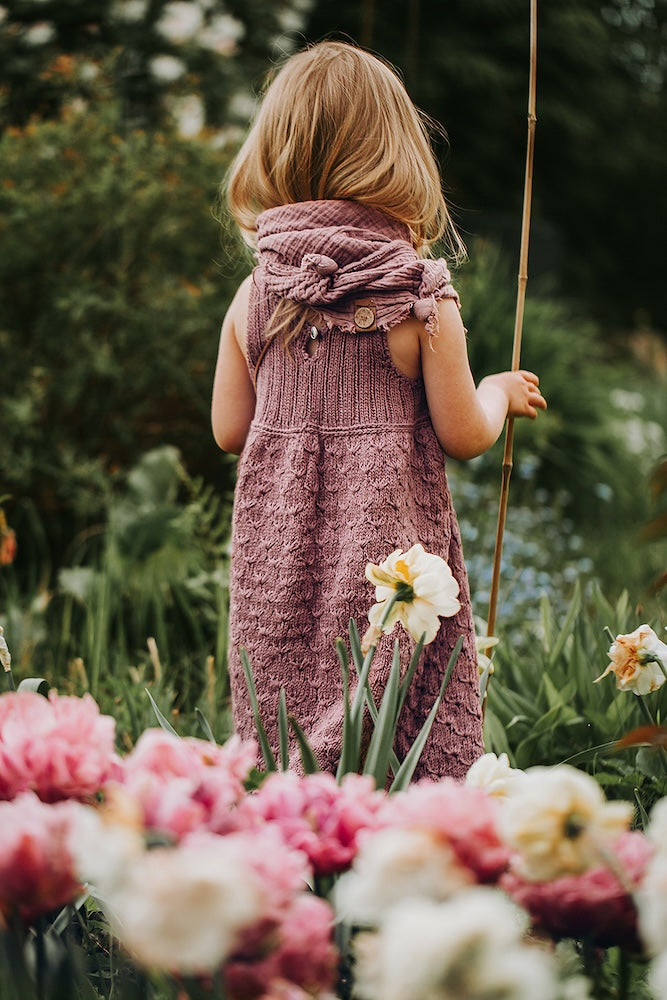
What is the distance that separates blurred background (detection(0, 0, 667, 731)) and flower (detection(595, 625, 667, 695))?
41.8 inches

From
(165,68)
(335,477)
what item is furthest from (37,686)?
(165,68)

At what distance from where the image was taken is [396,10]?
778 cm

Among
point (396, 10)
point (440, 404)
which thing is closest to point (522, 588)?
point (440, 404)

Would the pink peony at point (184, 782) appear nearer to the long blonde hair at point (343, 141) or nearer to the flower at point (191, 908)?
the flower at point (191, 908)

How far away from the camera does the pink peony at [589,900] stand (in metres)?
0.81

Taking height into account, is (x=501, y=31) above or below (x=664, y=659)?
above

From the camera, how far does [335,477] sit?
1.77m

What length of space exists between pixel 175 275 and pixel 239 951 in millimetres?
3659

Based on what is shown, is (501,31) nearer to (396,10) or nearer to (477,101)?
(477,101)

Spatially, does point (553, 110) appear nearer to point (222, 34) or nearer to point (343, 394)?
point (222, 34)

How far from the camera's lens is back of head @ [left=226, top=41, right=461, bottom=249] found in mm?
1733

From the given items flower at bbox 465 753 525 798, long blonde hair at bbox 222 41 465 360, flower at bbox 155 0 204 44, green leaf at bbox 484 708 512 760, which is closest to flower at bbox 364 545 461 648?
flower at bbox 465 753 525 798

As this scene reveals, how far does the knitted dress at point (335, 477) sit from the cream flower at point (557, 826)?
94cm

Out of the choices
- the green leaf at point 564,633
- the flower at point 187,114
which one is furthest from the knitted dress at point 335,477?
the flower at point 187,114
